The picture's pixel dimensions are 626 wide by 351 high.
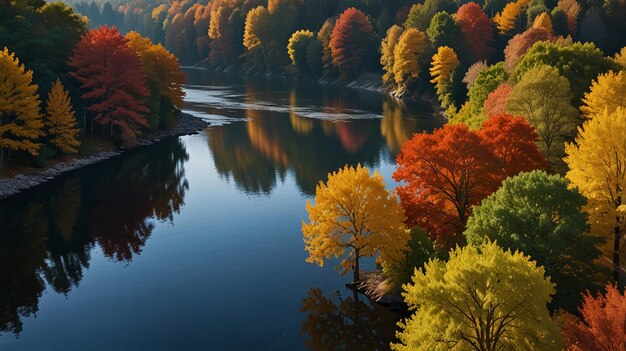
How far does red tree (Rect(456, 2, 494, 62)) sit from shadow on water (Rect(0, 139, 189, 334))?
90.6 meters

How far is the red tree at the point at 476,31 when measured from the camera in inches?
5827

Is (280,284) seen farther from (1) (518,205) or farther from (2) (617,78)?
(2) (617,78)

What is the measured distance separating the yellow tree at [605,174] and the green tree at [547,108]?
69.4ft

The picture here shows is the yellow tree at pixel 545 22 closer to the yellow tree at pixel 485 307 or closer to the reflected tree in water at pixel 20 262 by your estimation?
the reflected tree in water at pixel 20 262

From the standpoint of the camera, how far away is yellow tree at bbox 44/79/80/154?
76.9 m

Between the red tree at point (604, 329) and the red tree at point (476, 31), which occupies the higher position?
the red tree at point (476, 31)

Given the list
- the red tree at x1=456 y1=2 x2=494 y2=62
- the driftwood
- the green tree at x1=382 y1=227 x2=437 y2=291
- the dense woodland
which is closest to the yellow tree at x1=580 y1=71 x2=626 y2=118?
the dense woodland

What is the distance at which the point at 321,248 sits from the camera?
4316cm

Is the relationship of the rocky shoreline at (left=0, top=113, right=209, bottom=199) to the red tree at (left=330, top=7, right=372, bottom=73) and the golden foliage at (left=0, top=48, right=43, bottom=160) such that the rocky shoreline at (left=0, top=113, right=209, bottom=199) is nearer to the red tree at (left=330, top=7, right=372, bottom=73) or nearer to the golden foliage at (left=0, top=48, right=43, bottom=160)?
the golden foliage at (left=0, top=48, right=43, bottom=160)

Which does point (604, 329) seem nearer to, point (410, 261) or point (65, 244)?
point (410, 261)

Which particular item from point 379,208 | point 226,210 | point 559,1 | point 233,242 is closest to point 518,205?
point 379,208

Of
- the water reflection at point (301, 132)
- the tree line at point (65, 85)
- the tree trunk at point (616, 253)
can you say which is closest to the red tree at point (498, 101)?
the water reflection at point (301, 132)

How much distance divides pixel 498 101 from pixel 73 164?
56.5 meters

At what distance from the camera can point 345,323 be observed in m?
39.6
